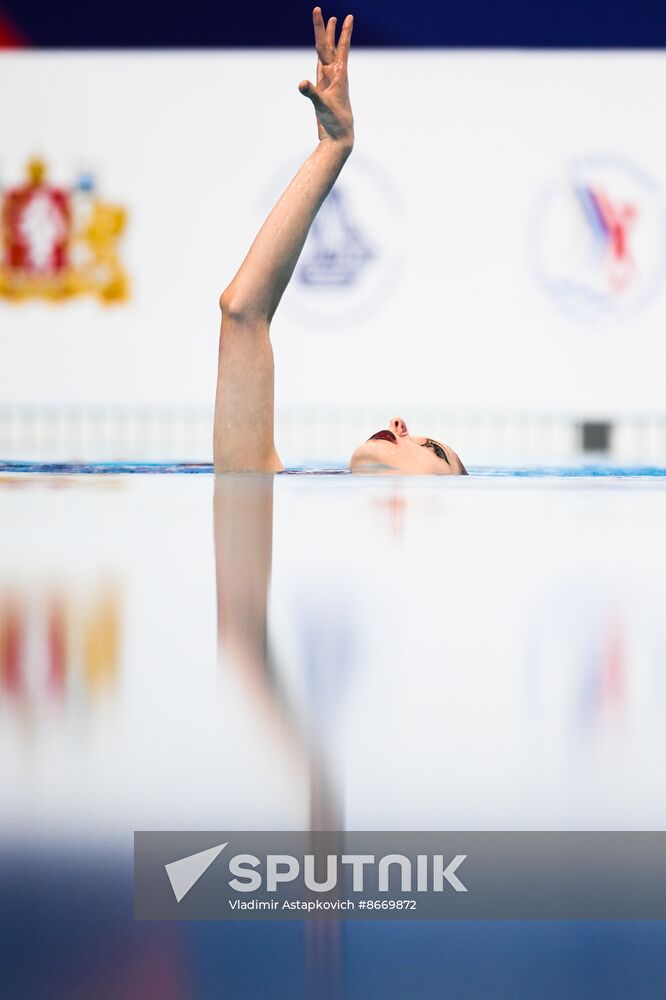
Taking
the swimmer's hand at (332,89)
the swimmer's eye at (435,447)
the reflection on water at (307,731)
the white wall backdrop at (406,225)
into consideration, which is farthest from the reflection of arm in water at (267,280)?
the white wall backdrop at (406,225)

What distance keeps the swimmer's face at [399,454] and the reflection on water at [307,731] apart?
5.68 feet

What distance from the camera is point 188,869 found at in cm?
40

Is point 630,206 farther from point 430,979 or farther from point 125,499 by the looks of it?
point 430,979

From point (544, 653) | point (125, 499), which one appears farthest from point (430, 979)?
point (125, 499)

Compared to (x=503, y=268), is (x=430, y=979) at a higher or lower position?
lower

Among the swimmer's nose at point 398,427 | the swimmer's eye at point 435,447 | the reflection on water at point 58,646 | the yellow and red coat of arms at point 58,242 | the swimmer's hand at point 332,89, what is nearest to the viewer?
the reflection on water at point 58,646

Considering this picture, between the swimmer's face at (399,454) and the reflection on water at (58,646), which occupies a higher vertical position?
the swimmer's face at (399,454)

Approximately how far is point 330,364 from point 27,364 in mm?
1344

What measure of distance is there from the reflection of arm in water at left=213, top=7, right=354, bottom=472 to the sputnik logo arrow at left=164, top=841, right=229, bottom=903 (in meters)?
1.98

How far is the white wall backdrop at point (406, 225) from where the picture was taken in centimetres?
498

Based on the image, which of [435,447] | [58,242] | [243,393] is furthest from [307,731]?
[58,242]

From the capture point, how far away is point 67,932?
356 mm

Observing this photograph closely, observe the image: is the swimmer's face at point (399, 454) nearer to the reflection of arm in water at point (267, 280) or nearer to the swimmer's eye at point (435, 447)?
the swimmer's eye at point (435, 447)
